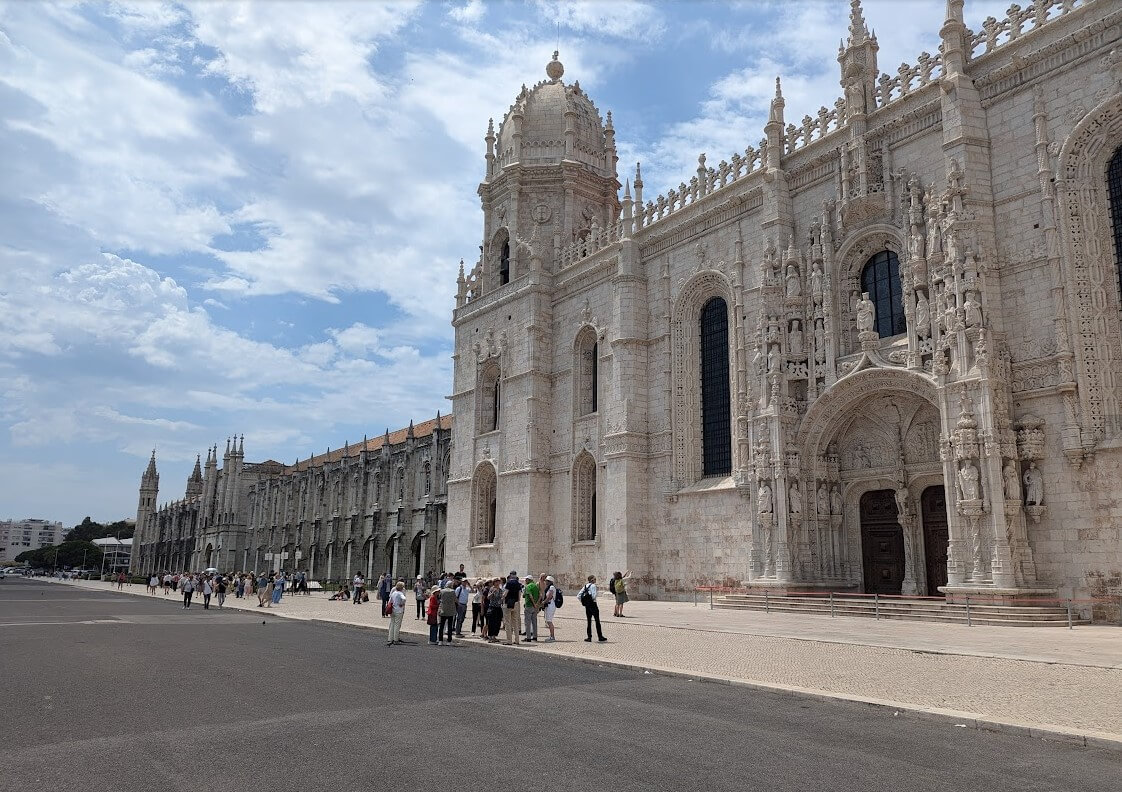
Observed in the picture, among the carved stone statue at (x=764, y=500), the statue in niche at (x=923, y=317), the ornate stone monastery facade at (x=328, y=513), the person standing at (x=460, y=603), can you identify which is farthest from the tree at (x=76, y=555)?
the statue in niche at (x=923, y=317)

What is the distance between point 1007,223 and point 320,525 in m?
60.8

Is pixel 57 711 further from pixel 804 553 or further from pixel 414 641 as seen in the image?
pixel 804 553

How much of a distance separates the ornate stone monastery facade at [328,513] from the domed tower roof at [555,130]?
69.8 feet

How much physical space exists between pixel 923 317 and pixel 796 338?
429 cm

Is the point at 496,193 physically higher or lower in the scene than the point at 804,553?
higher

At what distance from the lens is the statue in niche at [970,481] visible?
19.4 metres

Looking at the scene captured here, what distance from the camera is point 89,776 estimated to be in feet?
21.1

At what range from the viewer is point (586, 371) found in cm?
3475

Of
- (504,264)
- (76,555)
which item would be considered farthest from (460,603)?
(76,555)

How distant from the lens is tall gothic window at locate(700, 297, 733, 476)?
28625mm

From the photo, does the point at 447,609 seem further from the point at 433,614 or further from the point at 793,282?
the point at 793,282

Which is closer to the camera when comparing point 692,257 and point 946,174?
point 946,174

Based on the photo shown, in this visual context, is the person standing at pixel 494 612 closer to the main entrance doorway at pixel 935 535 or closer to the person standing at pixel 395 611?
the person standing at pixel 395 611

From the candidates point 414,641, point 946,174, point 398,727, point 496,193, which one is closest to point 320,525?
point 496,193
